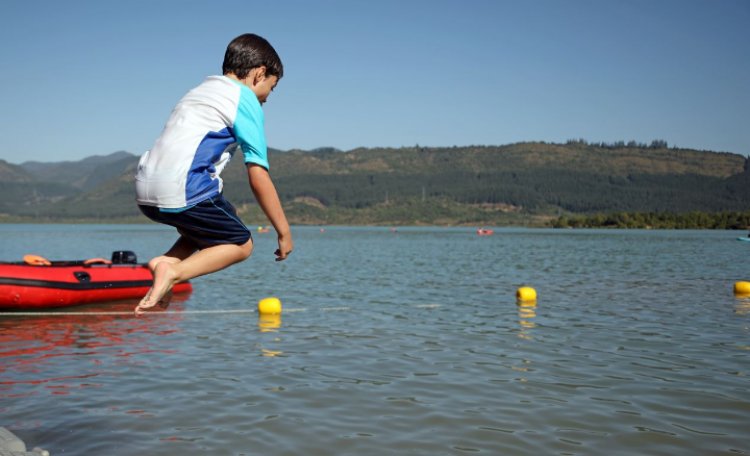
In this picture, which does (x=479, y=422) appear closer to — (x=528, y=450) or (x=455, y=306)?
(x=528, y=450)

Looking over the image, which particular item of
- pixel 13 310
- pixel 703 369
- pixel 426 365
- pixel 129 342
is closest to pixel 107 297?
pixel 13 310

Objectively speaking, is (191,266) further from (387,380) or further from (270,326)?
(270,326)

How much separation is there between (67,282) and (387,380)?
1112cm

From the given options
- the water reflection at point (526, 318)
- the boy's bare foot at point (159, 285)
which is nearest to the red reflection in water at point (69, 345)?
the boy's bare foot at point (159, 285)

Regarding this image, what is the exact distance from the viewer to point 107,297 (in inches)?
756

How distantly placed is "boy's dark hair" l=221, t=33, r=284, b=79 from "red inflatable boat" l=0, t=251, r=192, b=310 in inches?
564

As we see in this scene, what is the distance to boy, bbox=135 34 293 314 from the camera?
4234 mm

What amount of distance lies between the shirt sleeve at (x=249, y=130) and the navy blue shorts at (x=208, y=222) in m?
0.37

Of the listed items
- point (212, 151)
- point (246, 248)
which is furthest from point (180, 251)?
point (212, 151)

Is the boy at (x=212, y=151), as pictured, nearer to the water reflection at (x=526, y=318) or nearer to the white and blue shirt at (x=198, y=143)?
the white and blue shirt at (x=198, y=143)

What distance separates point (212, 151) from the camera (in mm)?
4301

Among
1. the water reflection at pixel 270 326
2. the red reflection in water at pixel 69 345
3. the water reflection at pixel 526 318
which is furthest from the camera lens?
the water reflection at pixel 526 318

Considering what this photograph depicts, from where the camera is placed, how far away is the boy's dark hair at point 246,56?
4430 mm

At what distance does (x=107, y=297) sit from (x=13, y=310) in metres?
2.71
